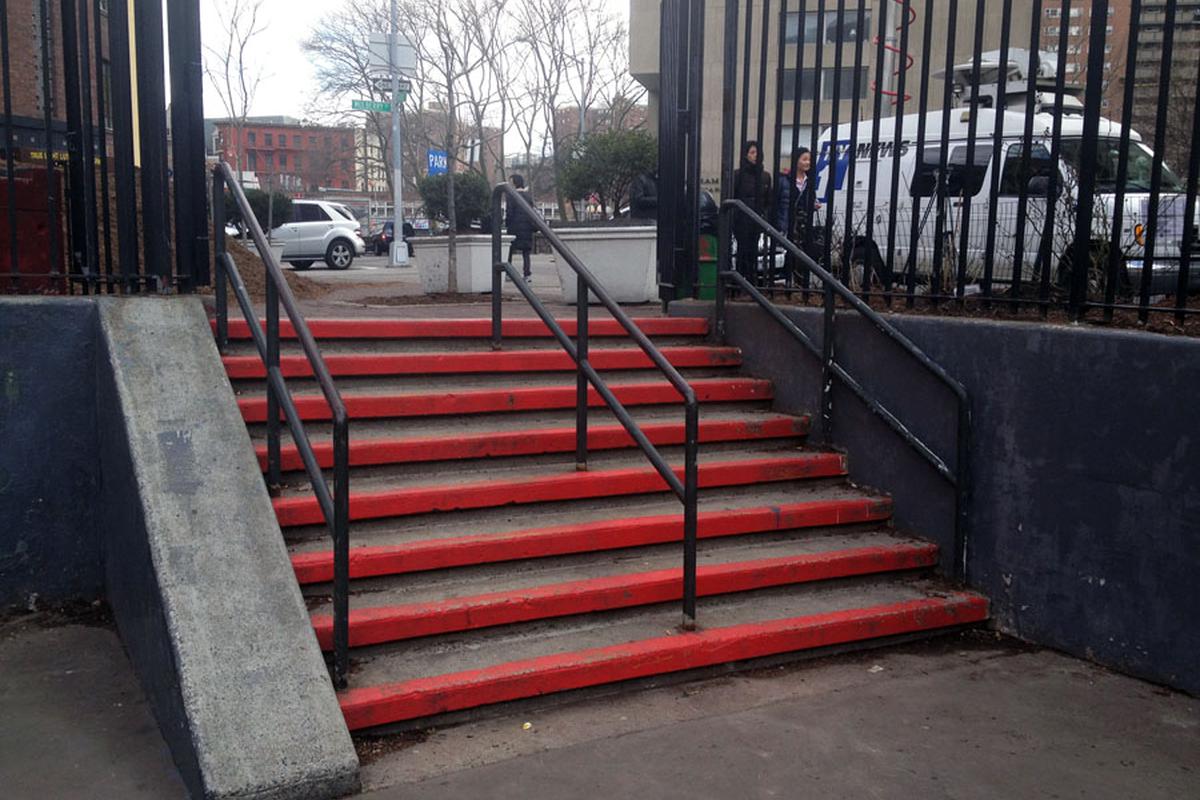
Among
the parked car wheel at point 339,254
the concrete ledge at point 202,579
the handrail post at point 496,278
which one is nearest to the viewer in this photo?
the concrete ledge at point 202,579

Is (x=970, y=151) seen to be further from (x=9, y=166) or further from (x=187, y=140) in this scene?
(x=9, y=166)

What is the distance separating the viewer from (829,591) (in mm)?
5168

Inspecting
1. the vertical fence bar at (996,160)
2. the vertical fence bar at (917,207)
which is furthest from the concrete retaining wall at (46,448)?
the vertical fence bar at (996,160)

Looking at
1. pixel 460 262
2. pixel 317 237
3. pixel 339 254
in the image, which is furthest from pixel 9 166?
pixel 339 254

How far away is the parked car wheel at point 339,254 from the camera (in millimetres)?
26844

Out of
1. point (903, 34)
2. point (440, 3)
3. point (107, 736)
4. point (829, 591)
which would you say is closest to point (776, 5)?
point (440, 3)

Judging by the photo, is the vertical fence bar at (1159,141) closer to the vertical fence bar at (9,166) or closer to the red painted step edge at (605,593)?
the red painted step edge at (605,593)

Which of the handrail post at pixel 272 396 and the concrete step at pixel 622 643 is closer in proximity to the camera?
the concrete step at pixel 622 643

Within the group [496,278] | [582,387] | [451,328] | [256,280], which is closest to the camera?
[582,387]

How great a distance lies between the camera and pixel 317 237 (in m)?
26.6

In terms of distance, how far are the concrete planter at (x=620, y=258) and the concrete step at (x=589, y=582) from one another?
4.89 metres

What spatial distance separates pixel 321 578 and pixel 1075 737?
308 centimetres

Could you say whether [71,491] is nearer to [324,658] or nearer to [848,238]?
[324,658]

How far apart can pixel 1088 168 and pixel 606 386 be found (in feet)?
8.31
